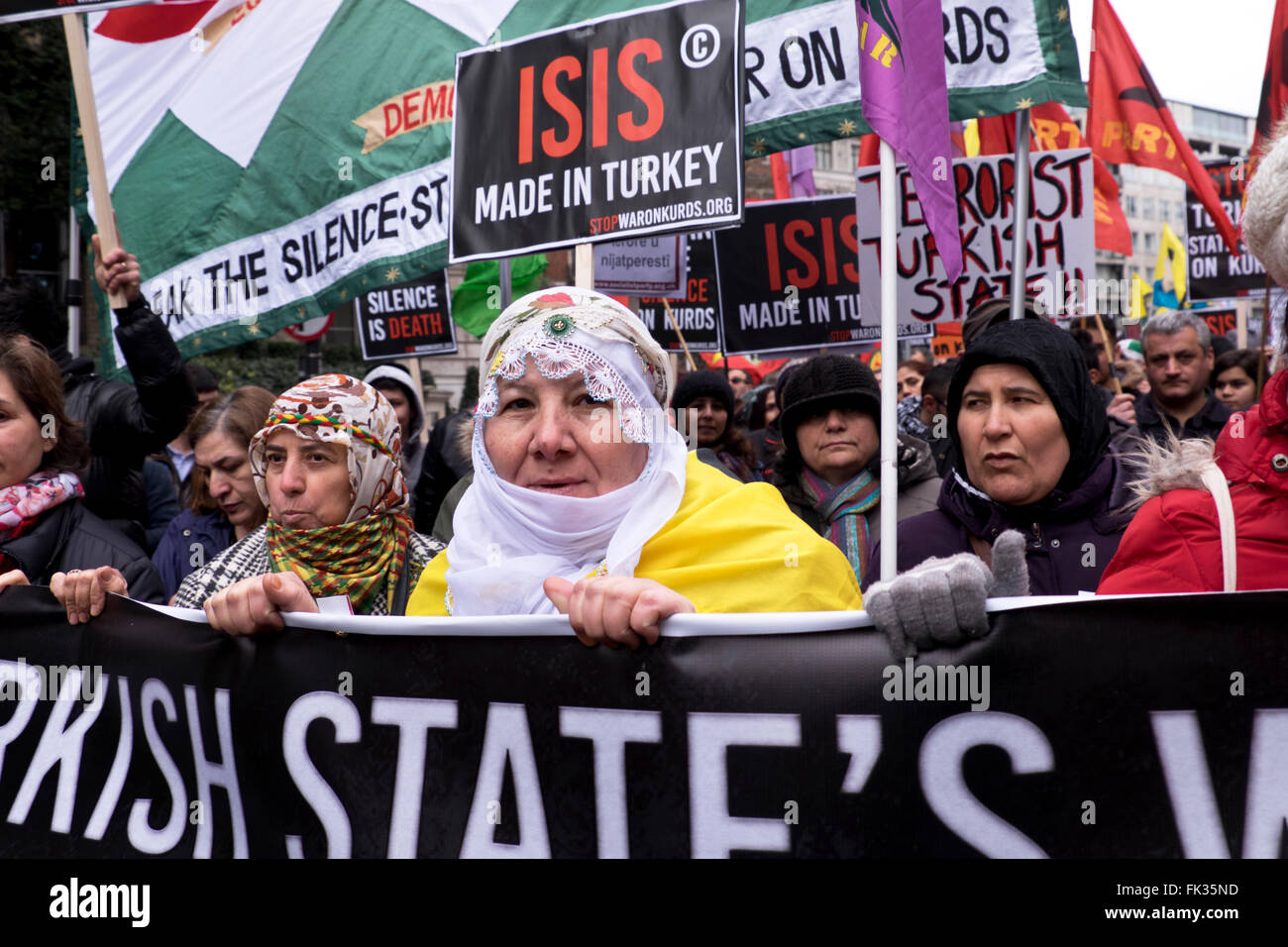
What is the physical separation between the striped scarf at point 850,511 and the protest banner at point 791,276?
10.9 ft

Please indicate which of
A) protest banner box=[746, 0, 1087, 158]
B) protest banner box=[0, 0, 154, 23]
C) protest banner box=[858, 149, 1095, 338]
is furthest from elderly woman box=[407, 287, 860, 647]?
protest banner box=[858, 149, 1095, 338]

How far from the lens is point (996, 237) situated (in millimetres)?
6871

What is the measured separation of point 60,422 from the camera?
11.7 feet

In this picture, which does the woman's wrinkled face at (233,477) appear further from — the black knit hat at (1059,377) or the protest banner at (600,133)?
the black knit hat at (1059,377)

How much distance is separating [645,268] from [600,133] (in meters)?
4.74

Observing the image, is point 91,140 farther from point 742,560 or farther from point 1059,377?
point 1059,377

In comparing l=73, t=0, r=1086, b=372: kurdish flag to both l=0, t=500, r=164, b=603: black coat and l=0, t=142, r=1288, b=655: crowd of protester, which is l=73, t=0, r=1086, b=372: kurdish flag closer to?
l=0, t=142, r=1288, b=655: crowd of protester

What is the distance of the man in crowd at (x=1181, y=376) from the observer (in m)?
6.46

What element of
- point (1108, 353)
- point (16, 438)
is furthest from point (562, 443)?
point (1108, 353)

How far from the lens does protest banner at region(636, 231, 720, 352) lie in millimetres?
10125

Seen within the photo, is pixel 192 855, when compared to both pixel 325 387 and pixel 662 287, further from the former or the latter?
pixel 662 287

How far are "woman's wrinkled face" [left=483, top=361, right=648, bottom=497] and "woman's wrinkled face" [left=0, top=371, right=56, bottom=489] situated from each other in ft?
4.81

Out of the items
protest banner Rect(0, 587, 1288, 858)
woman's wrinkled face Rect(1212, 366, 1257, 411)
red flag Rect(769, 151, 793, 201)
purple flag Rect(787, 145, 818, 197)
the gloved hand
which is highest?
red flag Rect(769, 151, 793, 201)
